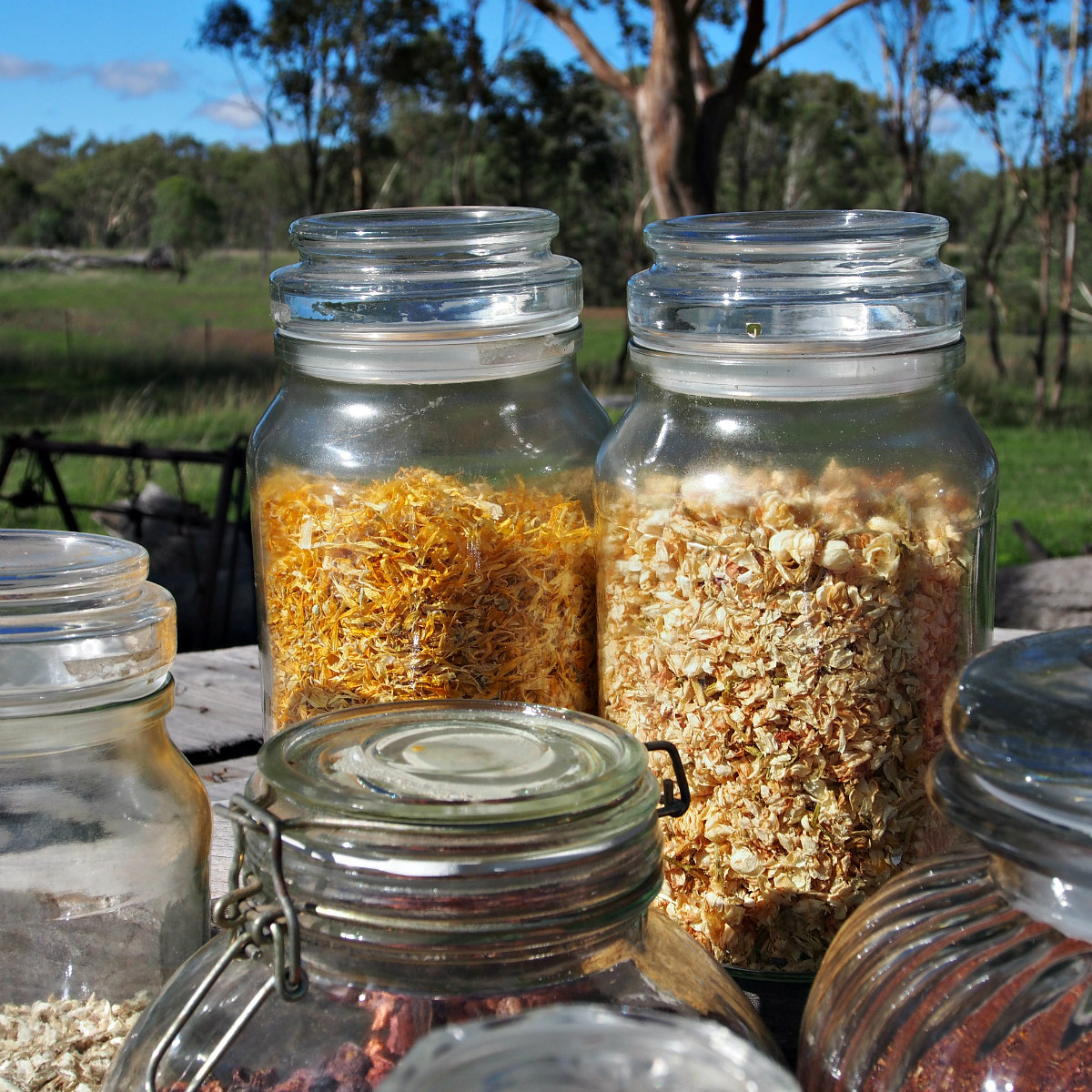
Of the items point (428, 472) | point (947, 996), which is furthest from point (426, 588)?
point (947, 996)

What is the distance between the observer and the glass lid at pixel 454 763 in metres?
0.56

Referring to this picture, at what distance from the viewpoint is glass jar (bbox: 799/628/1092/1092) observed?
50 cm

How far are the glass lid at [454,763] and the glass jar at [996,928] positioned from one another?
151 mm

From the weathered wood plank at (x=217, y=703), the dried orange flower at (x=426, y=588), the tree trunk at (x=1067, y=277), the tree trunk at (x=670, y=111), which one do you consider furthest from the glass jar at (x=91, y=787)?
the tree trunk at (x=1067, y=277)

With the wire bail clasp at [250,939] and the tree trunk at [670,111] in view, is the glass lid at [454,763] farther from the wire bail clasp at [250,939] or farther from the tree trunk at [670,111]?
the tree trunk at [670,111]

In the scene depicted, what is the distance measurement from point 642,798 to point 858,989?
0.14m

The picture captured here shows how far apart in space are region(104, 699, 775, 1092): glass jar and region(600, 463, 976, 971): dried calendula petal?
245 mm

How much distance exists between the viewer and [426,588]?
94 cm

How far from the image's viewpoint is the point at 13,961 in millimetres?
835

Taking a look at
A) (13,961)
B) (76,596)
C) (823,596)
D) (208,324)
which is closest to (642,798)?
(823,596)

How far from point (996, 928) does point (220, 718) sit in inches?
52.2

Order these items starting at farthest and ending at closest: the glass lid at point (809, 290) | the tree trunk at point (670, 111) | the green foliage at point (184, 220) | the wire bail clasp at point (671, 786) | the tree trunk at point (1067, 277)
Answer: the green foliage at point (184, 220), the tree trunk at point (1067, 277), the tree trunk at point (670, 111), the glass lid at point (809, 290), the wire bail clasp at point (671, 786)

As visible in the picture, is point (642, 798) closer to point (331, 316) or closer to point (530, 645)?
point (530, 645)

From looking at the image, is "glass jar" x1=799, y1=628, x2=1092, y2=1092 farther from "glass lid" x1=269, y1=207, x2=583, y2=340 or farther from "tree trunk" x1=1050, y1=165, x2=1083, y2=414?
"tree trunk" x1=1050, y1=165, x2=1083, y2=414
